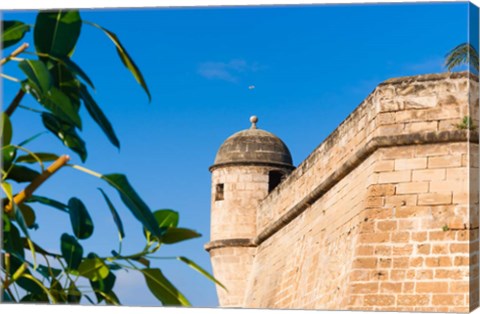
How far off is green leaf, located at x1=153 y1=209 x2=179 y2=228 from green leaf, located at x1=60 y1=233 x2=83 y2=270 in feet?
0.37

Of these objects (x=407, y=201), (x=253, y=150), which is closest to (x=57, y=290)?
(x=407, y=201)

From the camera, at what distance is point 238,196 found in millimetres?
13844

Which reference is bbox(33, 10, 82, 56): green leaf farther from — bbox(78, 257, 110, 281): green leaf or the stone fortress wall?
the stone fortress wall

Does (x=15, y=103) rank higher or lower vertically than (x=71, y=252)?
higher

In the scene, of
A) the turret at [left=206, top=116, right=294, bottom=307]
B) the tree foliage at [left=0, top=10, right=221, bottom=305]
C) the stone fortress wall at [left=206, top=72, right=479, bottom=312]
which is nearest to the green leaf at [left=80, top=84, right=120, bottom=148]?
the tree foliage at [left=0, top=10, right=221, bottom=305]

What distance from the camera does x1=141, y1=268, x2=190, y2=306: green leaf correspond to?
1311 mm

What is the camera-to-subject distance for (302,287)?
10555 mm

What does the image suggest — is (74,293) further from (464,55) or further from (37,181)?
(464,55)

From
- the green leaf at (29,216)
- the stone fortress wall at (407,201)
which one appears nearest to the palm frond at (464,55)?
the stone fortress wall at (407,201)

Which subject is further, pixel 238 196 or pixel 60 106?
pixel 238 196

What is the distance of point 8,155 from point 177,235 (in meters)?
0.25

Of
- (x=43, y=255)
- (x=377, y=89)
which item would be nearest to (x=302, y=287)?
(x=377, y=89)

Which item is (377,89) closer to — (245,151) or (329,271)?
(329,271)

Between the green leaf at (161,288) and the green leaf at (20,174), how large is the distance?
220mm
